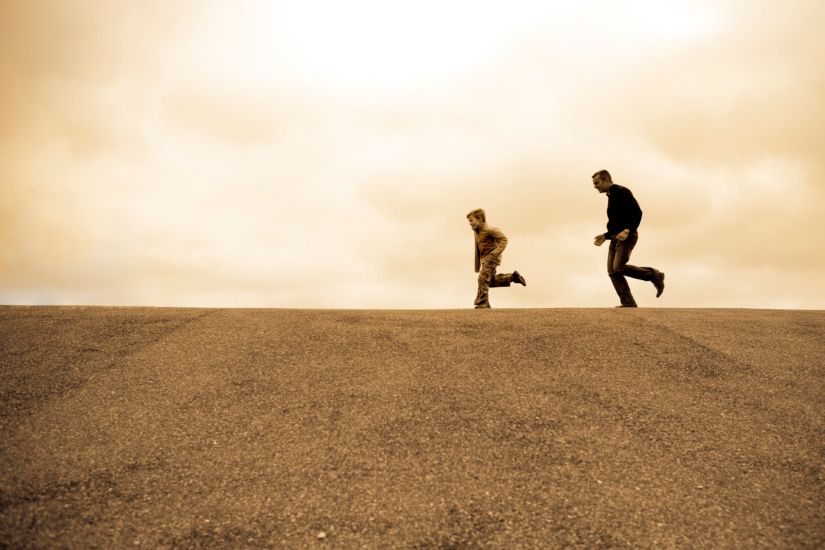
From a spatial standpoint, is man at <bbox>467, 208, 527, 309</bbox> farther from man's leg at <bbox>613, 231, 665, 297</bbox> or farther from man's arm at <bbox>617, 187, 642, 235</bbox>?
man's arm at <bbox>617, 187, 642, 235</bbox>

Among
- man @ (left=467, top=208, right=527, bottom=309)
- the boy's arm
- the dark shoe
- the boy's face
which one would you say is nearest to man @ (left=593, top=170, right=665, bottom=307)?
the dark shoe

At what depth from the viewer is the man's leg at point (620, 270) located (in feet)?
31.3

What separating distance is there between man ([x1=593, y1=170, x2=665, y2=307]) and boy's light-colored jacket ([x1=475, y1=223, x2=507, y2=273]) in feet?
6.90

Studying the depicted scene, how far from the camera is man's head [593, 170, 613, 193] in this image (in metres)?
9.90

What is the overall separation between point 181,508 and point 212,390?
5.71 ft

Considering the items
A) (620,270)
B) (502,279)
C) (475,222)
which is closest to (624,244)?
(620,270)

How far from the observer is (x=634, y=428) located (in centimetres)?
439

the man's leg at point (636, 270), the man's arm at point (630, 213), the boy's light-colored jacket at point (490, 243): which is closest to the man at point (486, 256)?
the boy's light-colored jacket at point (490, 243)

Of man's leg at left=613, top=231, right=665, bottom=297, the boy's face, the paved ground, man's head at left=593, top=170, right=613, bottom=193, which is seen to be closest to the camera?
the paved ground

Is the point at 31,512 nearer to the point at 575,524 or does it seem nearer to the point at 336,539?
the point at 336,539

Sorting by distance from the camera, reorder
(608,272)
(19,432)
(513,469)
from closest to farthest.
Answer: (513,469) < (19,432) < (608,272)

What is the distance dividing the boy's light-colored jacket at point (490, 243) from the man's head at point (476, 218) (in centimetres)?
9

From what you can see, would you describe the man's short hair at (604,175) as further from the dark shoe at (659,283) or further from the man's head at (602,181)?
the dark shoe at (659,283)

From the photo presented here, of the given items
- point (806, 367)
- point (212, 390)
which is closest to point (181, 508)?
point (212, 390)
